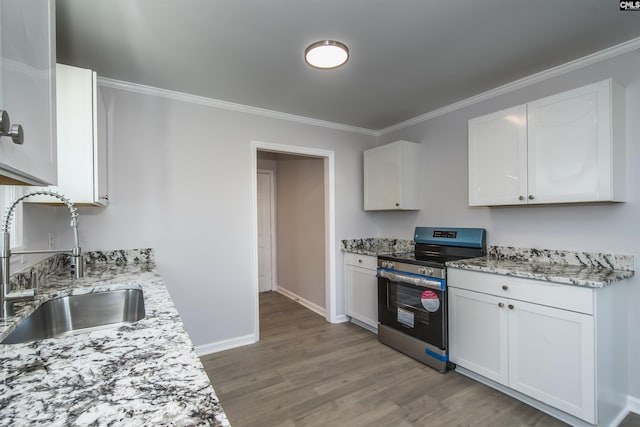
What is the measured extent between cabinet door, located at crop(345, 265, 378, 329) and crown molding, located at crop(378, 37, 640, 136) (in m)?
1.87

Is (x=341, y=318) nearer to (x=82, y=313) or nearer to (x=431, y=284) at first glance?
(x=431, y=284)

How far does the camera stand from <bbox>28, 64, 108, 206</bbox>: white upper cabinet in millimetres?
1634

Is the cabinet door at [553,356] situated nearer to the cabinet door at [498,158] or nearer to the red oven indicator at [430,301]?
the red oven indicator at [430,301]

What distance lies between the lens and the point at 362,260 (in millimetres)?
3441

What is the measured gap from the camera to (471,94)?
112 inches

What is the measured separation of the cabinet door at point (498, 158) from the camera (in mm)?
2283

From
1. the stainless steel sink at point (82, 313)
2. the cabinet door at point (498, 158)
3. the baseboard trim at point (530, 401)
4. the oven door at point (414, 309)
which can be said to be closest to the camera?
the stainless steel sink at point (82, 313)

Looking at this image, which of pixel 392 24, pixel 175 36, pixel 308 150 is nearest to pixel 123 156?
pixel 175 36

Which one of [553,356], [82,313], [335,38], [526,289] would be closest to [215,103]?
[335,38]

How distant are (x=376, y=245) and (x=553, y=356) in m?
2.26

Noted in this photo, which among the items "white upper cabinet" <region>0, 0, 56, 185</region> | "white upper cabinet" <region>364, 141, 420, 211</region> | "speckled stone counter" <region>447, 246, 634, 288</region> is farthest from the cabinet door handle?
"white upper cabinet" <region>364, 141, 420, 211</region>

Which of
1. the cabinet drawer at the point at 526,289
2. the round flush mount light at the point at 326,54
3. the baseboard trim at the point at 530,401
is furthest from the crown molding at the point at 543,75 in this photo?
the baseboard trim at the point at 530,401

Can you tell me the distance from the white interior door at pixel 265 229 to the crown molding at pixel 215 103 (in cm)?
198

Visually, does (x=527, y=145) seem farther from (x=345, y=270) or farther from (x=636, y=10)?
(x=345, y=270)
